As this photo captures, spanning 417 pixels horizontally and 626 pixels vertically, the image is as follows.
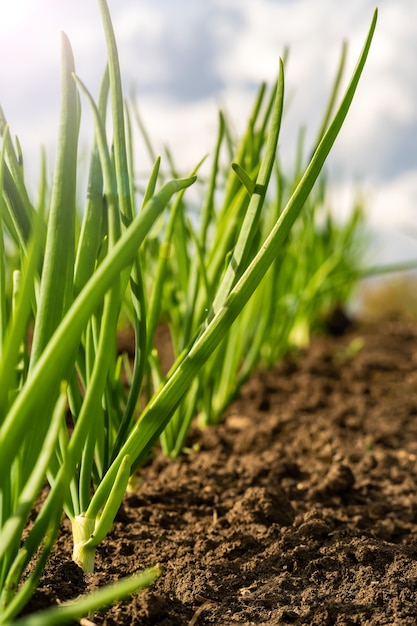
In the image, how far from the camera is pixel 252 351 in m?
1.95

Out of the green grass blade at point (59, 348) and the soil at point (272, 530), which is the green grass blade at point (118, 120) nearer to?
the green grass blade at point (59, 348)

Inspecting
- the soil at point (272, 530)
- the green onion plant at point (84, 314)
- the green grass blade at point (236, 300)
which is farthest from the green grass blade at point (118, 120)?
the soil at point (272, 530)

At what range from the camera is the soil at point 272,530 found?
2.60 ft

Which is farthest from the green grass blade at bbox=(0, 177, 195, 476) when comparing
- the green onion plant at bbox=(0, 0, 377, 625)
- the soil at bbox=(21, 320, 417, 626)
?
the soil at bbox=(21, 320, 417, 626)

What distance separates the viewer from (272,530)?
101cm

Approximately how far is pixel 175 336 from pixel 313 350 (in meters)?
1.55

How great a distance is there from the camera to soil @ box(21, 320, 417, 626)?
0.79 meters

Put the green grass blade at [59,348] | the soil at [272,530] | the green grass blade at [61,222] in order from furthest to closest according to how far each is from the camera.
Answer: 1. the soil at [272,530]
2. the green grass blade at [61,222]
3. the green grass blade at [59,348]

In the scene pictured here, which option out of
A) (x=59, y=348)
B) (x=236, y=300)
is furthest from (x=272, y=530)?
(x=59, y=348)

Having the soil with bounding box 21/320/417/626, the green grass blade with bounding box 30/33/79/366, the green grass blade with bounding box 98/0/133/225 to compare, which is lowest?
the soil with bounding box 21/320/417/626

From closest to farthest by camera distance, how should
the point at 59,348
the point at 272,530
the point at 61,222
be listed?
the point at 59,348, the point at 61,222, the point at 272,530

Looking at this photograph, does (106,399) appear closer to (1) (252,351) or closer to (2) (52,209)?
(2) (52,209)

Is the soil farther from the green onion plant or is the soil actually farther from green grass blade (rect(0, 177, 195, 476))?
green grass blade (rect(0, 177, 195, 476))

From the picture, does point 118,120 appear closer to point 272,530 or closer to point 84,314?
point 84,314
